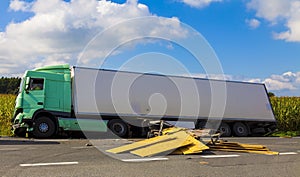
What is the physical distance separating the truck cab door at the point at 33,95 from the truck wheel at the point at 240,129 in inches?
450

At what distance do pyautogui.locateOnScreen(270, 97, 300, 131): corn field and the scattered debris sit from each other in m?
17.8

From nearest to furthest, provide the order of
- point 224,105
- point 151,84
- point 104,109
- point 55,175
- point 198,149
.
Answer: point 55,175 < point 198,149 < point 104,109 < point 151,84 < point 224,105

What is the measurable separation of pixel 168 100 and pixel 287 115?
13271 mm

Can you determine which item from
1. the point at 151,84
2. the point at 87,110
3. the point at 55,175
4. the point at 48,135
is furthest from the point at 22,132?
the point at 55,175

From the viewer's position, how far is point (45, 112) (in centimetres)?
1608

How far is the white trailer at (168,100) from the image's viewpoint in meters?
16.9

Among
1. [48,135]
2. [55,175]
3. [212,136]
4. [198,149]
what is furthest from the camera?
[48,135]

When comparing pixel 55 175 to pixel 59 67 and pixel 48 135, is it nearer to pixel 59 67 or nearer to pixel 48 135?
pixel 48 135

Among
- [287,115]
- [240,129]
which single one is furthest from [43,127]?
[287,115]

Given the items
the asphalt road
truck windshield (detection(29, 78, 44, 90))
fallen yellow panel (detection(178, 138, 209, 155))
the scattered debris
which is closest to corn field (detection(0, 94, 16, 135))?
truck windshield (detection(29, 78, 44, 90))

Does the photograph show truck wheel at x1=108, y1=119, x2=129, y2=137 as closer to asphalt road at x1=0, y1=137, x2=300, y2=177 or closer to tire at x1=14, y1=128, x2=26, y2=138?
tire at x1=14, y1=128, x2=26, y2=138

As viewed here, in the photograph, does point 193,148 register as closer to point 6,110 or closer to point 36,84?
point 36,84

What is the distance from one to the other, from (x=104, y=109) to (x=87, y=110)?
890mm

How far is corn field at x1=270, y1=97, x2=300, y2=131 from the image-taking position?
27.6 metres
